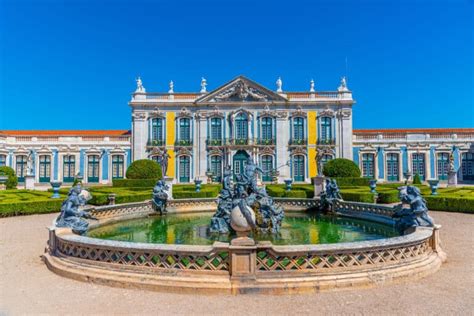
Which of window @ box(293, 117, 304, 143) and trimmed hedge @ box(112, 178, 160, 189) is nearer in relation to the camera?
trimmed hedge @ box(112, 178, 160, 189)

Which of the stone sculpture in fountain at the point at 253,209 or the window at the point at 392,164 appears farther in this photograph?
the window at the point at 392,164

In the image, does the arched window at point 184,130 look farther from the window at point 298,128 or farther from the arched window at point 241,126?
the window at point 298,128

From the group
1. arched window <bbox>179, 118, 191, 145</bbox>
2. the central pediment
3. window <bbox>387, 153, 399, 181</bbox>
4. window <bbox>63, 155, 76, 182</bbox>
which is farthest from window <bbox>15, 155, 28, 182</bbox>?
window <bbox>387, 153, 399, 181</bbox>

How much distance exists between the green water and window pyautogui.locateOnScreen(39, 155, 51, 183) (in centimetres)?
2562

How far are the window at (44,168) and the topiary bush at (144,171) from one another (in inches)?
440

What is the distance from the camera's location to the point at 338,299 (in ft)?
15.2

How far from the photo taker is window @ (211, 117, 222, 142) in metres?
34.0

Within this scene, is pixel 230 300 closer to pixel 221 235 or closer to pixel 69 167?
pixel 221 235

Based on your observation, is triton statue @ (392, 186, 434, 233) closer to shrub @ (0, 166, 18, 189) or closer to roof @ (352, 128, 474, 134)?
shrub @ (0, 166, 18, 189)

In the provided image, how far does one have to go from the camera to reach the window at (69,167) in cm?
3397

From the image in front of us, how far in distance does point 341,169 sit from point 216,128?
12937 millimetres

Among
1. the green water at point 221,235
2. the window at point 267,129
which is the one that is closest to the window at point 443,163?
the window at point 267,129

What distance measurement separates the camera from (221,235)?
9.45 meters

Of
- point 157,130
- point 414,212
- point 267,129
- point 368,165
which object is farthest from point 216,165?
point 414,212
